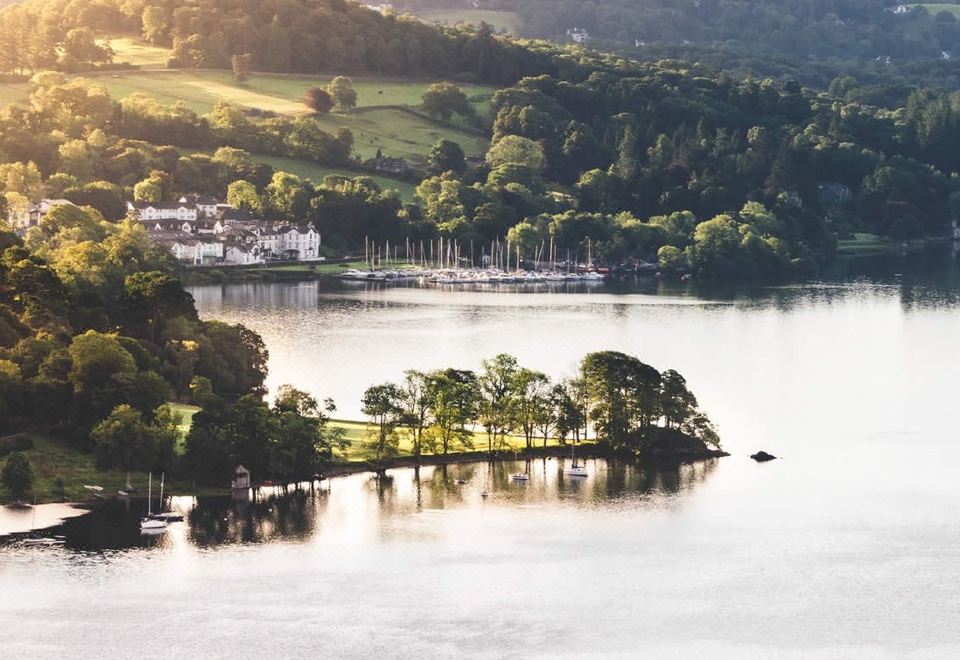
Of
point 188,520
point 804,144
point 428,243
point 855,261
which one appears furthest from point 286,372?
point 804,144

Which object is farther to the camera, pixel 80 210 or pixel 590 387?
pixel 80 210

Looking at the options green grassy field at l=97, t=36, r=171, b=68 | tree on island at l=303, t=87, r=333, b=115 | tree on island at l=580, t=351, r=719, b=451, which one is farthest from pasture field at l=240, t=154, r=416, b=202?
tree on island at l=580, t=351, r=719, b=451

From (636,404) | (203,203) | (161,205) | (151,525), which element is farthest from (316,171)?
(151,525)

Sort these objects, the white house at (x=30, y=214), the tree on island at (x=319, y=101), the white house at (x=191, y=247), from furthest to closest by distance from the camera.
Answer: the tree on island at (x=319, y=101) < the white house at (x=191, y=247) < the white house at (x=30, y=214)

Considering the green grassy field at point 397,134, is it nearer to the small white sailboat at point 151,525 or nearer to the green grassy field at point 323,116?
the green grassy field at point 323,116

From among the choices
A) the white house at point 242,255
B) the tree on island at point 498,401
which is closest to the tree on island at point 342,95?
the white house at point 242,255

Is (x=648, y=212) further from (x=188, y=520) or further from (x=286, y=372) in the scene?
(x=188, y=520)
